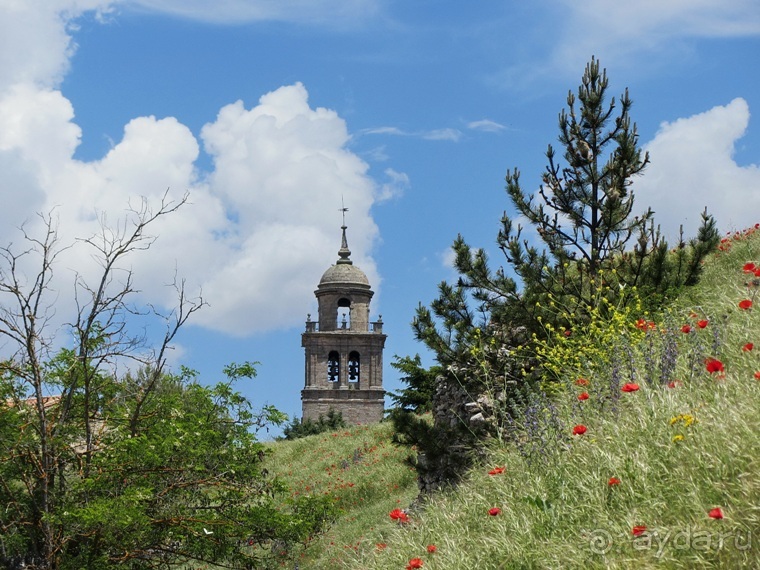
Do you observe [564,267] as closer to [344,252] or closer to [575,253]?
[575,253]

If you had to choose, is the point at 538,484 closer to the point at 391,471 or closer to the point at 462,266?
the point at 462,266

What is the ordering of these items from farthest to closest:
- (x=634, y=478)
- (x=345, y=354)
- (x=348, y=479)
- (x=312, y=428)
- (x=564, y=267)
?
(x=345, y=354) < (x=312, y=428) < (x=348, y=479) < (x=564, y=267) < (x=634, y=478)

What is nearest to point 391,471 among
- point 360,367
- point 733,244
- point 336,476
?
point 336,476

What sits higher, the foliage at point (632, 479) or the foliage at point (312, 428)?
the foliage at point (312, 428)

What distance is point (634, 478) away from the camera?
231 inches

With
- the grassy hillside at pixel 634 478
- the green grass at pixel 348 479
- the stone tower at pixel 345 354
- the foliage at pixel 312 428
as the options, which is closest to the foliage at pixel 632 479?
the grassy hillside at pixel 634 478

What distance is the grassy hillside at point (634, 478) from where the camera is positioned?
4961 millimetres

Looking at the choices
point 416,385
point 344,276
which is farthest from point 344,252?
point 416,385

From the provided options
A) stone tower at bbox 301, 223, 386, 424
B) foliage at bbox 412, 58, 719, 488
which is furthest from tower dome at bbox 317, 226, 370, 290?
foliage at bbox 412, 58, 719, 488

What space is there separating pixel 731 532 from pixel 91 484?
7688mm

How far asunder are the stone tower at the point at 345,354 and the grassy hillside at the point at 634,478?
4825 cm

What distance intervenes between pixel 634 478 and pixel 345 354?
174 ft

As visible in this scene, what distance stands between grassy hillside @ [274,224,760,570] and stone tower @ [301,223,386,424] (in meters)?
48.3

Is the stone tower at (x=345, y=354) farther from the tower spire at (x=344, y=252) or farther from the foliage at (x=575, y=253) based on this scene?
the foliage at (x=575, y=253)
